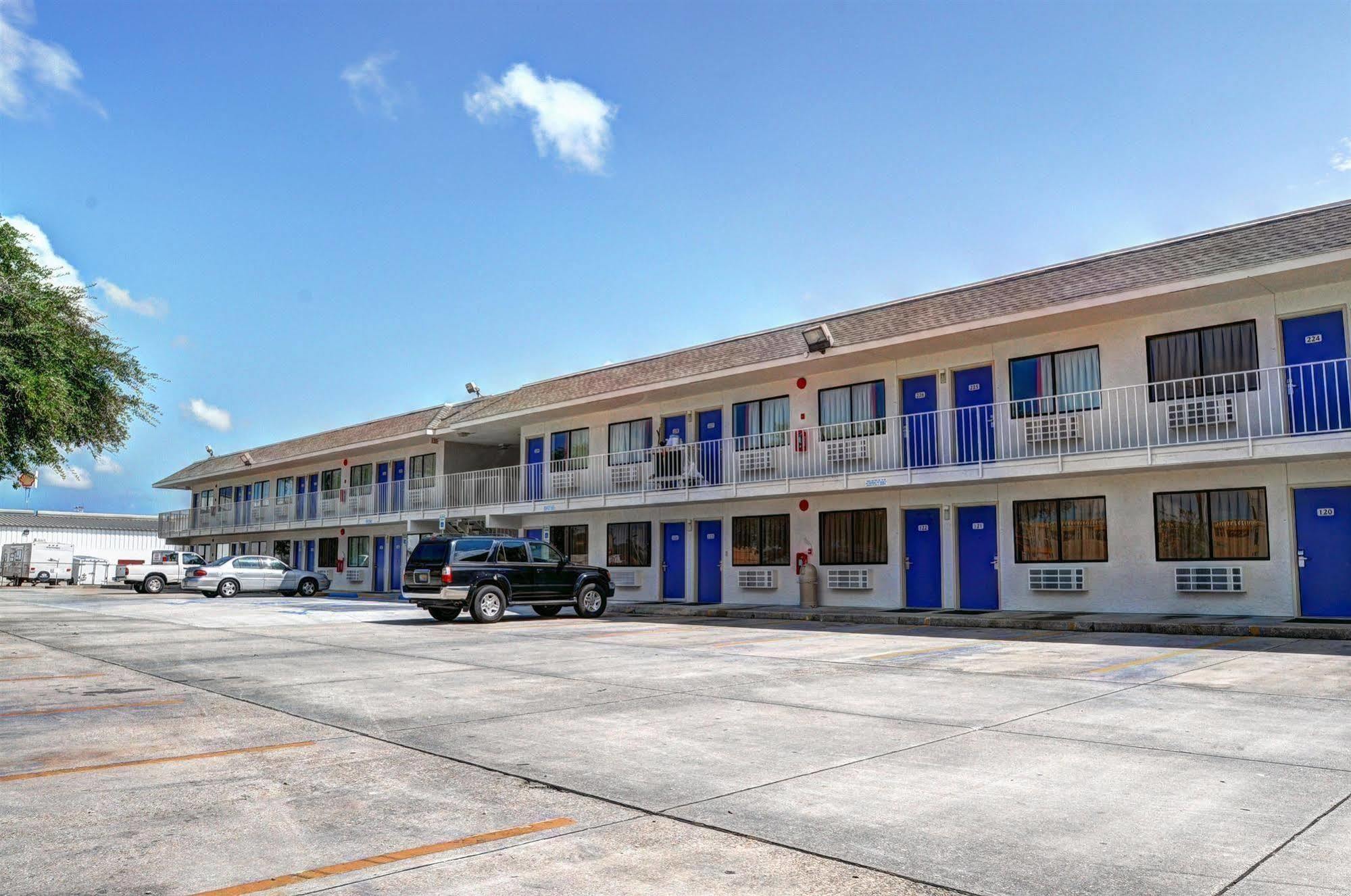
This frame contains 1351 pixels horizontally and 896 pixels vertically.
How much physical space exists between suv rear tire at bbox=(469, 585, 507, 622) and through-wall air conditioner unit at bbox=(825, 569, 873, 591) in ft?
25.7

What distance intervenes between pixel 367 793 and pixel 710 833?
2174mm

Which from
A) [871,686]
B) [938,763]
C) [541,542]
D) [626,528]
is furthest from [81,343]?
[938,763]

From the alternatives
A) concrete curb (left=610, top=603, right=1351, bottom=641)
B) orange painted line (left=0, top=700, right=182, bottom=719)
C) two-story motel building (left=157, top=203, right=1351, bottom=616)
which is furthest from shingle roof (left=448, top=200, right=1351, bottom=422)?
orange painted line (left=0, top=700, right=182, bottom=719)

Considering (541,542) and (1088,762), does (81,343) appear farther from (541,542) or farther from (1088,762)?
(1088,762)

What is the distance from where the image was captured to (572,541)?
102 ft

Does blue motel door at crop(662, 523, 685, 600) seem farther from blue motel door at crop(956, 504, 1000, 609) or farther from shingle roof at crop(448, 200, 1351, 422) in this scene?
blue motel door at crop(956, 504, 1000, 609)

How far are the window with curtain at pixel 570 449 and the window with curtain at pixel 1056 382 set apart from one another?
44.8 feet

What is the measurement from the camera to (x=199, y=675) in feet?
37.6

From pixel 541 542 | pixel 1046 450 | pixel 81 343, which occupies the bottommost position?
pixel 541 542

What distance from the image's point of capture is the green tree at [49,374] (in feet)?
64.0

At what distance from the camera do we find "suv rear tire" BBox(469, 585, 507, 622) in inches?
795

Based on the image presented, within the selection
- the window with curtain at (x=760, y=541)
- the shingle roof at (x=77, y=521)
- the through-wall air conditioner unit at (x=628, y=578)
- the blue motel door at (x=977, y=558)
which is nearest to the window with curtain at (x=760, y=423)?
the window with curtain at (x=760, y=541)

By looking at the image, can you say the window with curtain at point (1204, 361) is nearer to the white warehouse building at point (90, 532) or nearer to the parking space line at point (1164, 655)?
the parking space line at point (1164, 655)

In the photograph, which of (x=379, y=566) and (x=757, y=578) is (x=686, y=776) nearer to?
(x=757, y=578)
